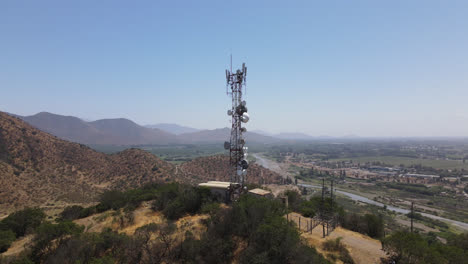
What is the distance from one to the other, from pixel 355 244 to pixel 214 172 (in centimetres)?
7353

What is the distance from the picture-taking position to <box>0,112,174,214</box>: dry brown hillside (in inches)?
1912

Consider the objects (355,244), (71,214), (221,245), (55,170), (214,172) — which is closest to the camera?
(221,245)

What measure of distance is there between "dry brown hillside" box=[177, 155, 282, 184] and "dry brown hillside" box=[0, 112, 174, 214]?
10.7 m

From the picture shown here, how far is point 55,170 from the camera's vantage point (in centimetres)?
6178

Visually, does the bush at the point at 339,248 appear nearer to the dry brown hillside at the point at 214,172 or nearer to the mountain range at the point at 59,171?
the mountain range at the point at 59,171

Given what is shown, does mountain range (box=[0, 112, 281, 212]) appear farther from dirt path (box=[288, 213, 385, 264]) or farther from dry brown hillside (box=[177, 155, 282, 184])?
dirt path (box=[288, 213, 385, 264])

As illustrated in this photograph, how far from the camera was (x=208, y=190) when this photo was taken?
27719 millimetres

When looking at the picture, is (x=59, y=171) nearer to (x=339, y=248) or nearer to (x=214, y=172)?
(x=214, y=172)

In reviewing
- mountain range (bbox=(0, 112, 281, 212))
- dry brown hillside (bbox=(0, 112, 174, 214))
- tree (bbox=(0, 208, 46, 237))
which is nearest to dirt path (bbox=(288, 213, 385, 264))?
tree (bbox=(0, 208, 46, 237))

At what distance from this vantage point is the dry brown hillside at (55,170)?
4856 cm

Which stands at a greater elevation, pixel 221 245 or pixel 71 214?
pixel 221 245

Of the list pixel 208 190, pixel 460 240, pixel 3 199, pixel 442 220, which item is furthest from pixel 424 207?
pixel 3 199

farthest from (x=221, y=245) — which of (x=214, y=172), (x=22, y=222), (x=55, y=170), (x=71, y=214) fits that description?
(x=214, y=172)

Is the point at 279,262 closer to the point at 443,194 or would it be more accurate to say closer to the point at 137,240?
the point at 137,240
